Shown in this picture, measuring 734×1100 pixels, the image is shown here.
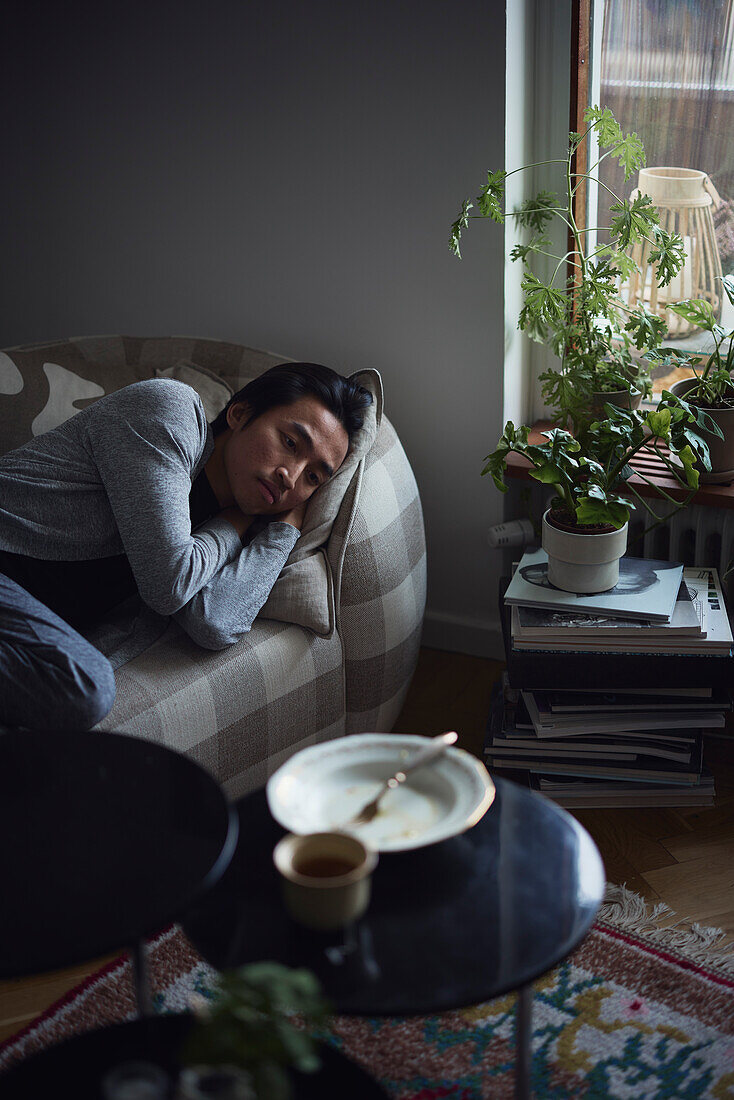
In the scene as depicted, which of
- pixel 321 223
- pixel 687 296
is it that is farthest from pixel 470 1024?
pixel 321 223

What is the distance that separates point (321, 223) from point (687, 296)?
2.50 feet

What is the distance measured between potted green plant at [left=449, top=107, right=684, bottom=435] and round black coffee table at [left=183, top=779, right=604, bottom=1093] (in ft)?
3.35

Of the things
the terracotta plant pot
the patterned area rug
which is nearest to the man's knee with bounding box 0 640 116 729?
the patterned area rug

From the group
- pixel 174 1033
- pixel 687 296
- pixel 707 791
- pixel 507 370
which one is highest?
pixel 687 296

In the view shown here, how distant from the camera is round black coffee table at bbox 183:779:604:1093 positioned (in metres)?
0.90

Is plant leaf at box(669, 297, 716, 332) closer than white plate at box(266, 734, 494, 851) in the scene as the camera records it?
No

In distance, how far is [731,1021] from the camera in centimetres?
131

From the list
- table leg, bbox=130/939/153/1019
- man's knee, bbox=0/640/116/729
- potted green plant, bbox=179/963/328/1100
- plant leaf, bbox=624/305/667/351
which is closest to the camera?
potted green plant, bbox=179/963/328/1100

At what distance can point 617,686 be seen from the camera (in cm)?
166

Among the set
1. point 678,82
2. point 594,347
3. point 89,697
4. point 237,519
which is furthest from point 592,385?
point 89,697

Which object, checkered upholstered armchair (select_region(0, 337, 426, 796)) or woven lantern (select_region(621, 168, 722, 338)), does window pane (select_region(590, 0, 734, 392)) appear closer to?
woven lantern (select_region(621, 168, 722, 338))

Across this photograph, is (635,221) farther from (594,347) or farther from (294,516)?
(294,516)

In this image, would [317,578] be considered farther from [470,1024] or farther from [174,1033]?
[174,1033]

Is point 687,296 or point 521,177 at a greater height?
point 521,177
